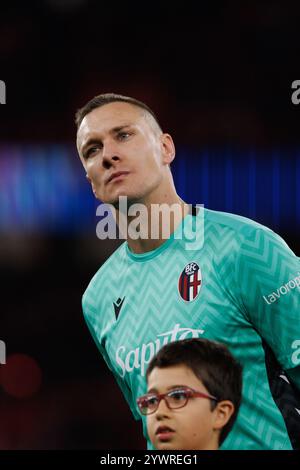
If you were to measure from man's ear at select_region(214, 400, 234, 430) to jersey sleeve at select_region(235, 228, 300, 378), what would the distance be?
36 cm

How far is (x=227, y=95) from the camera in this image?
625 cm

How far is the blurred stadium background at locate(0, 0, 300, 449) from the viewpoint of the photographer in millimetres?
6094

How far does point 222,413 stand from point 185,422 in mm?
140

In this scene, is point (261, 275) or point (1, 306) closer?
point (261, 275)

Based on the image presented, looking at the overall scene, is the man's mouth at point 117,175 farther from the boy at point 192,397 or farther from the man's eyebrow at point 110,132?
the boy at point 192,397

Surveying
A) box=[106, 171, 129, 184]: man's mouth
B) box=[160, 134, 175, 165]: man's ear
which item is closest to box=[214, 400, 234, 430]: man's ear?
box=[106, 171, 129, 184]: man's mouth

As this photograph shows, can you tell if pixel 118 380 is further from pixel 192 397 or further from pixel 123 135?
pixel 123 135

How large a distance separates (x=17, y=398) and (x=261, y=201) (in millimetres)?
2643

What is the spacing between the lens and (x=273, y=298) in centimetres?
278

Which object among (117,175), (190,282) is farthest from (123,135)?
(190,282)

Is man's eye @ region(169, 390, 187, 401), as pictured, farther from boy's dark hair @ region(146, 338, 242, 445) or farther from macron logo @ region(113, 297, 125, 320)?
macron logo @ region(113, 297, 125, 320)

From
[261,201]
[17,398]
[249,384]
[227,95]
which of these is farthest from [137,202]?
[17,398]

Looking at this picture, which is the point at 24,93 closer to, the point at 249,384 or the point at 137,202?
the point at 137,202

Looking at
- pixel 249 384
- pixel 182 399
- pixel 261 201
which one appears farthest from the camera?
pixel 261 201
